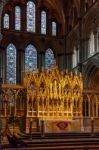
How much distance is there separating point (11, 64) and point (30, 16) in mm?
5511

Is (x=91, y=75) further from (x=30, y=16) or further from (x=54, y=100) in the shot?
(x=30, y=16)

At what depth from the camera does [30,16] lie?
113 feet

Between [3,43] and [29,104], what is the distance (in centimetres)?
1362

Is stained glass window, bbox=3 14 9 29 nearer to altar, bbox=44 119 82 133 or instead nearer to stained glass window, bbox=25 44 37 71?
stained glass window, bbox=25 44 37 71

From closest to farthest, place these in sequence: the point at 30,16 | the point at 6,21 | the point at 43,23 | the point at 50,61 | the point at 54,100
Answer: the point at 54,100 < the point at 6,21 < the point at 50,61 < the point at 30,16 < the point at 43,23

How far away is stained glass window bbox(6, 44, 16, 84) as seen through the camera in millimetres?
32250

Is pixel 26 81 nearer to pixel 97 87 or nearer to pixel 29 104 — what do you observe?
pixel 29 104

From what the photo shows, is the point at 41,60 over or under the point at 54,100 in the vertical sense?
over

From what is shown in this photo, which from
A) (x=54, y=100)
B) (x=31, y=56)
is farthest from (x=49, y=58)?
(x=54, y=100)

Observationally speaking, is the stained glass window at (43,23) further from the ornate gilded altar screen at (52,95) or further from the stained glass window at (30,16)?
the ornate gilded altar screen at (52,95)

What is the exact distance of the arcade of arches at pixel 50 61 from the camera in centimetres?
2019

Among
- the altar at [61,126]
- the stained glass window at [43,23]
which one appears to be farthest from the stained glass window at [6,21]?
the altar at [61,126]

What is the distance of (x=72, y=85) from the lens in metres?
21.0

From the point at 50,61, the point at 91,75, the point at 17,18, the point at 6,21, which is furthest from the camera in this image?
the point at 50,61
